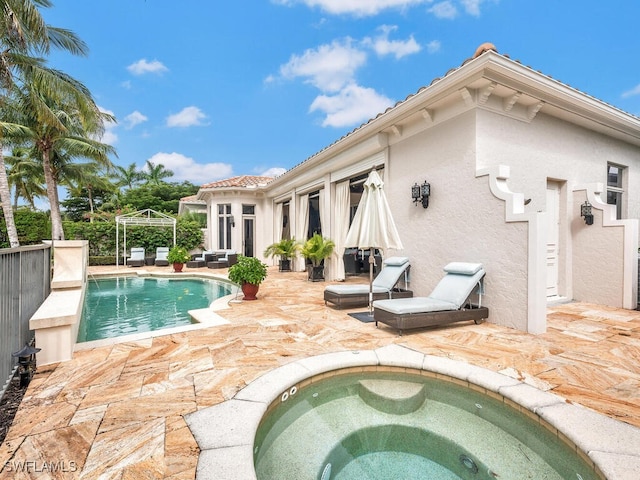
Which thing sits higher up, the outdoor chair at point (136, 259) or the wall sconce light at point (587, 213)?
the wall sconce light at point (587, 213)

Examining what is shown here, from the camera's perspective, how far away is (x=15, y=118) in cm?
1533

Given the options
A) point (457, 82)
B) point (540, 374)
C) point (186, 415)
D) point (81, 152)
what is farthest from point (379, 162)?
point (81, 152)

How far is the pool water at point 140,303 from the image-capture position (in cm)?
580

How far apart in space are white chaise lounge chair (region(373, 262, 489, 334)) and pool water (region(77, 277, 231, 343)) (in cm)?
354

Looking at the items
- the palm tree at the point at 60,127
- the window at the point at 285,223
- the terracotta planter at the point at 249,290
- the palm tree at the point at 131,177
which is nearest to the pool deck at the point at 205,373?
→ the terracotta planter at the point at 249,290

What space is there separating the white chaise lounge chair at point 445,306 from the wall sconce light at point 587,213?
342 cm

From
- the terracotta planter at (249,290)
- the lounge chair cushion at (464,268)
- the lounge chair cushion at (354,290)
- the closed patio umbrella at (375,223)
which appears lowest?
the terracotta planter at (249,290)

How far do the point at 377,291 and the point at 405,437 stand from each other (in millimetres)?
3914

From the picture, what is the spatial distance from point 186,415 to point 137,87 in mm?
31858

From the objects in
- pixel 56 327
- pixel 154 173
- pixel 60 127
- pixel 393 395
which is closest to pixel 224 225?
pixel 60 127

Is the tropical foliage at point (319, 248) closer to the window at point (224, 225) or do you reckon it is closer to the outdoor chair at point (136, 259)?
the window at point (224, 225)

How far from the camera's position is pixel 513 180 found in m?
5.96

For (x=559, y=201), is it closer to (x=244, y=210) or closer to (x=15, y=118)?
(x=244, y=210)

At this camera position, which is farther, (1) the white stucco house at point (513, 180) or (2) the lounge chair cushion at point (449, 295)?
(1) the white stucco house at point (513, 180)
